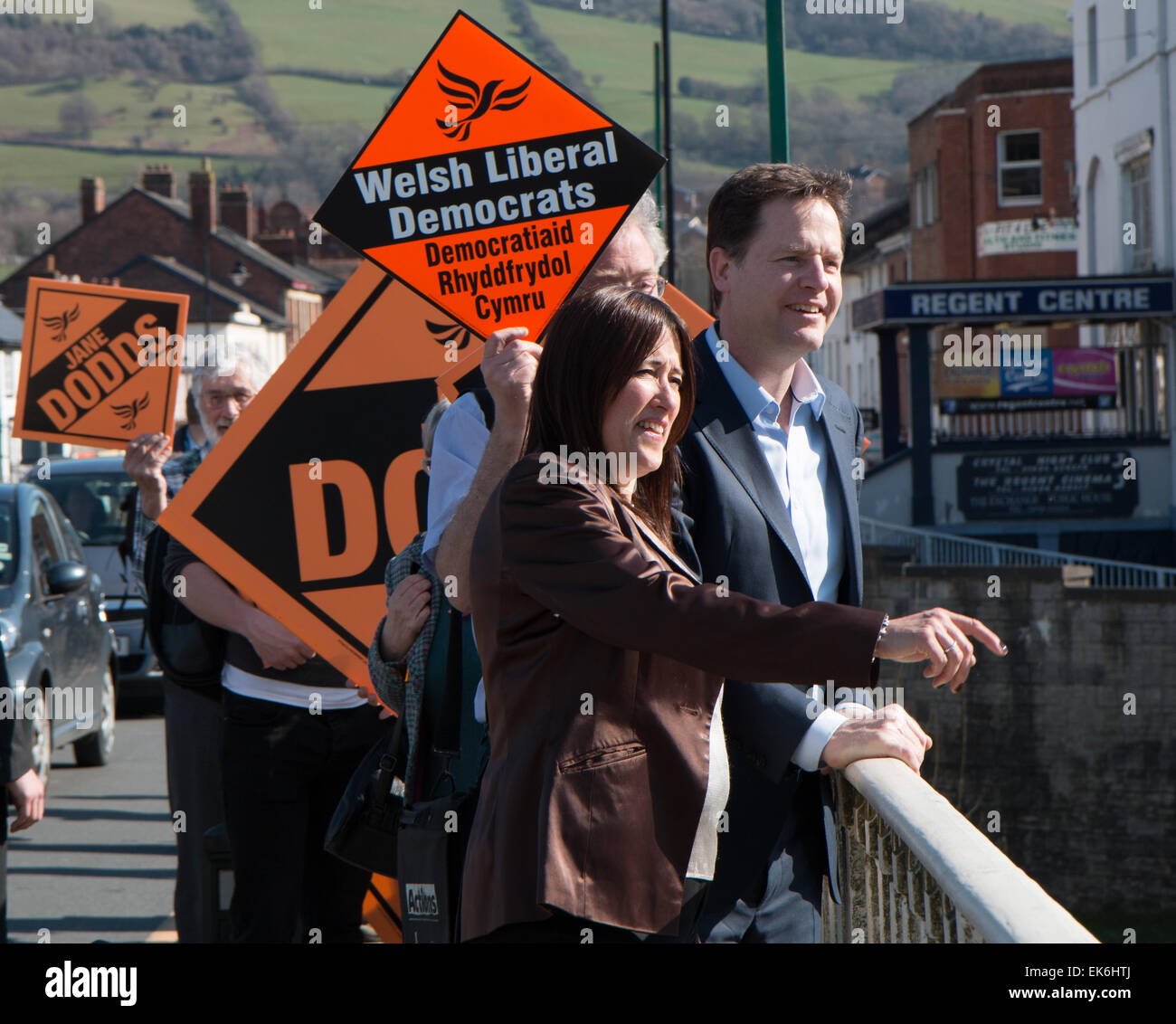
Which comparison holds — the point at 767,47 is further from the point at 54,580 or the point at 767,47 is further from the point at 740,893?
the point at 740,893

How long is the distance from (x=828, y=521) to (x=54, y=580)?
659cm

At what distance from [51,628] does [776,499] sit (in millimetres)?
8195

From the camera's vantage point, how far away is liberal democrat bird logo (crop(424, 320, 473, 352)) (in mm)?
5086

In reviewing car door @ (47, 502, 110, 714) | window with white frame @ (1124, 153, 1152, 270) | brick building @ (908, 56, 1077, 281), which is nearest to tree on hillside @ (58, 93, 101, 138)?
brick building @ (908, 56, 1077, 281)

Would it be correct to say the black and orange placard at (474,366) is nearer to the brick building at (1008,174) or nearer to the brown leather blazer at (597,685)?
the brown leather blazer at (597,685)

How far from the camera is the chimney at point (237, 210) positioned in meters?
87.0

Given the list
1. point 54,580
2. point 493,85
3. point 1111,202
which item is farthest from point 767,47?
point 1111,202

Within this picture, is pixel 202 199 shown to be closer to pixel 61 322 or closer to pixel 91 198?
pixel 91 198

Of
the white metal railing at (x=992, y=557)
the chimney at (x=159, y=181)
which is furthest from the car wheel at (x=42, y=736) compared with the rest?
the chimney at (x=159, y=181)

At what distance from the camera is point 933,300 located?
89.7 ft

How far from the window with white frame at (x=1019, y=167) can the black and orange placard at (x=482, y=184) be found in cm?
4229

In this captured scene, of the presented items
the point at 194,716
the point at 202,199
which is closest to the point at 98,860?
the point at 194,716

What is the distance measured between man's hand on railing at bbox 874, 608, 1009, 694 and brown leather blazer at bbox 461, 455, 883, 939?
0.23ft

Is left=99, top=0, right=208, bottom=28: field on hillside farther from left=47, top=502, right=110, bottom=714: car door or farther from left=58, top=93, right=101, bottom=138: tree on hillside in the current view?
left=47, top=502, right=110, bottom=714: car door
